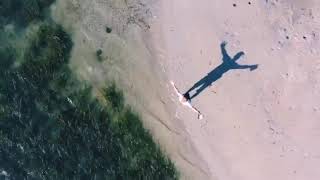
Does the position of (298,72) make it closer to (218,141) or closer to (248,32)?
(248,32)

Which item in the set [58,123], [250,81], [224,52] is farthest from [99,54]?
[250,81]

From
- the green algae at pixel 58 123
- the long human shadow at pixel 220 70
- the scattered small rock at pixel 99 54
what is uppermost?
the long human shadow at pixel 220 70

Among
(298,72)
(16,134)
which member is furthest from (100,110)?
(298,72)

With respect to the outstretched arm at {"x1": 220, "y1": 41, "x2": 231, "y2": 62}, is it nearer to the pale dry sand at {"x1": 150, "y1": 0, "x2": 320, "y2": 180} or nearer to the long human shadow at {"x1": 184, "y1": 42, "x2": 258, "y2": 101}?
the long human shadow at {"x1": 184, "y1": 42, "x2": 258, "y2": 101}

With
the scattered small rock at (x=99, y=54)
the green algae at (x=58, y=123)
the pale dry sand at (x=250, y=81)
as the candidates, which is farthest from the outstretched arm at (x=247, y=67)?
the scattered small rock at (x=99, y=54)

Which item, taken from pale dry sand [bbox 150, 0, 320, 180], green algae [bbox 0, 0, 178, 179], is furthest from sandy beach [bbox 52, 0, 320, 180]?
green algae [bbox 0, 0, 178, 179]

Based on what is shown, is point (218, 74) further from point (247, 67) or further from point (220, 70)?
point (247, 67)

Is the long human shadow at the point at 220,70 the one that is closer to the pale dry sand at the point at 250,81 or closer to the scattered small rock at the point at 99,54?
the pale dry sand at the point at 250,81
